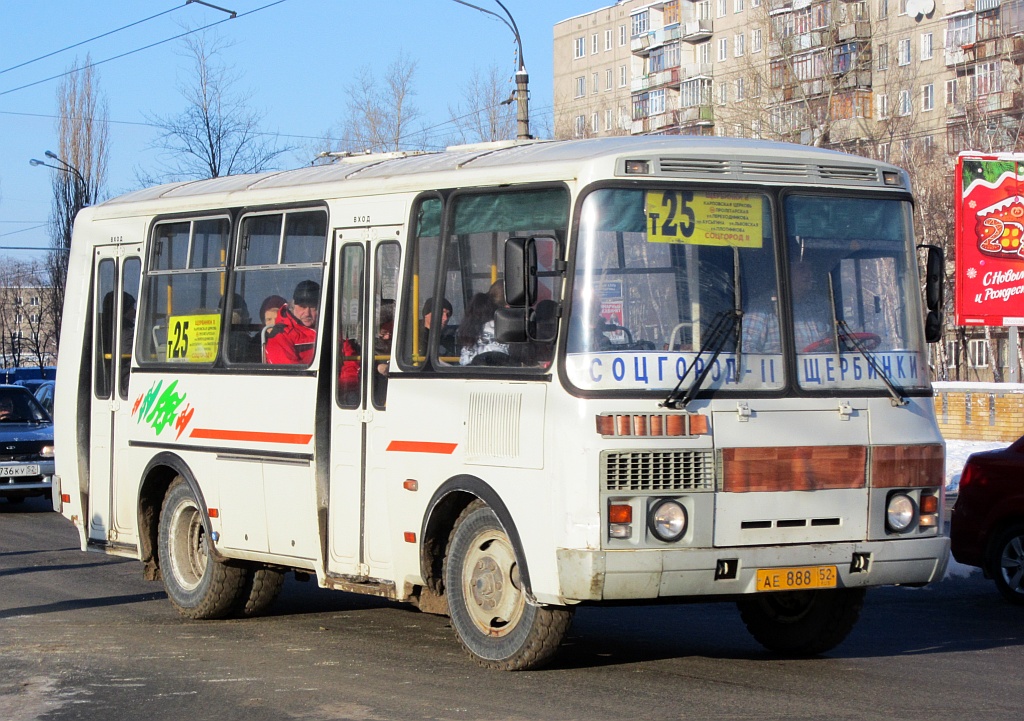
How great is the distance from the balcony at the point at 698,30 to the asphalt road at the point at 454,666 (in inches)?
3024

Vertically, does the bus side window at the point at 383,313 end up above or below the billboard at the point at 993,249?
below

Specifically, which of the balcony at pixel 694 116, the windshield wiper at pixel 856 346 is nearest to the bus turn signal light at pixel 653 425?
the windshield wiper at pixel 856 346

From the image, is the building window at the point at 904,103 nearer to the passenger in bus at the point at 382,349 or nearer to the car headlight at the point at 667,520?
the passenger in bus at the point at 382,349

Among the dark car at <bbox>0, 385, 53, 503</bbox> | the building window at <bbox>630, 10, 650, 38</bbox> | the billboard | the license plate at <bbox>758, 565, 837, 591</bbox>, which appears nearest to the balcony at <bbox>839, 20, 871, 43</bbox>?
the billboard

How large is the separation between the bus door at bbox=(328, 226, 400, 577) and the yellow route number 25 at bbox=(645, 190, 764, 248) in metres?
1.89

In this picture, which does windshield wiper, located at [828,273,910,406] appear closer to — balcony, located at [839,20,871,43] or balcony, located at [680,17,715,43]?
balcony, located at [839,20,871,43]

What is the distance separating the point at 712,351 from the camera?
7965mm

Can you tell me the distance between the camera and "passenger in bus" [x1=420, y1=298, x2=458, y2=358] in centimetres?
873

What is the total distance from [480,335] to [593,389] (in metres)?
1.04

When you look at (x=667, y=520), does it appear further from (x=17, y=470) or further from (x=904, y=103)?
(x=904, y=103)

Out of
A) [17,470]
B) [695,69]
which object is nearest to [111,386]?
[17,470]

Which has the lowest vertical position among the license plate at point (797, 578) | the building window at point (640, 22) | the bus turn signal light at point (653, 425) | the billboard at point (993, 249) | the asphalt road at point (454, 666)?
the asphalt road at point (454, 666)

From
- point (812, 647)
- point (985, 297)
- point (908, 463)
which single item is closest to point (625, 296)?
point (908, 463)

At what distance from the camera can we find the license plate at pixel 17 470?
20.1 metres
